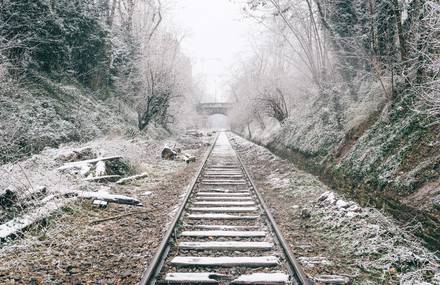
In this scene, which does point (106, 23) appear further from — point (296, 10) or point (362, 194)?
point (362, 194)

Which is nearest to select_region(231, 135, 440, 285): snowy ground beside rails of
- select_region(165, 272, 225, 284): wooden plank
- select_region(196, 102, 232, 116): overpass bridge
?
select_region(165, 272, 225, 284): wooden plank

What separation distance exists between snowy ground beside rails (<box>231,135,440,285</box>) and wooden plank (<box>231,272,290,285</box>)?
0.54 meters

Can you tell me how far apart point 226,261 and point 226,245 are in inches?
23.0

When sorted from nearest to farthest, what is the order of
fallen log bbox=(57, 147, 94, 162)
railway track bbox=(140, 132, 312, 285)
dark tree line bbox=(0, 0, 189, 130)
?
railway track bbox=(140, 132, 312, 285) → fallen log bbox=(57, 147, 94, 162) → dark tree line bbox=(0, 0, 189, 130)

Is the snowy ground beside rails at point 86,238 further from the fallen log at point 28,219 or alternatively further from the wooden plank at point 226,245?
the wooden plank at point 226,245

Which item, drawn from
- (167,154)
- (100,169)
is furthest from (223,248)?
(167,154)

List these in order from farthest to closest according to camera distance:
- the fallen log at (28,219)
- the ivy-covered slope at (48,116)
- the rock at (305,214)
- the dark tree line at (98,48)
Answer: the dark tree line at (98,48) → the ivy-covered slope at (48,116) → the rock at (305,214) → the fallen log at (28,219)

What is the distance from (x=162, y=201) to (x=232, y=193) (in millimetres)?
1955

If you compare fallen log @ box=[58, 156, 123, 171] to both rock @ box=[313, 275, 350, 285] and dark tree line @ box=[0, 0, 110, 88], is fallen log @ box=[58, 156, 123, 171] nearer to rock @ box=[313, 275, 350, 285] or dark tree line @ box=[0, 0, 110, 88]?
dark tree line @ box=[0, 0, 110, 88]

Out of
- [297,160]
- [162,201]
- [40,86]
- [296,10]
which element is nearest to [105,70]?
[40,86]

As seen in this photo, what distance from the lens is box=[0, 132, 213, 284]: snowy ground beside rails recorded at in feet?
14.8

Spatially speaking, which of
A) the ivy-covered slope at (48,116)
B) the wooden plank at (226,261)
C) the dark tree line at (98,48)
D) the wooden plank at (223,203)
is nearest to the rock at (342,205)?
the wooden plank at (223,203)

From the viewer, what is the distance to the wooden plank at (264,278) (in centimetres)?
416

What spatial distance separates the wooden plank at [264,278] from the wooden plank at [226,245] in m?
0.89
